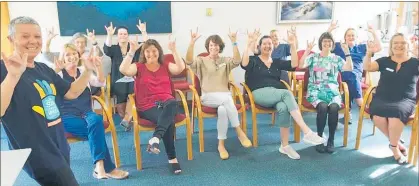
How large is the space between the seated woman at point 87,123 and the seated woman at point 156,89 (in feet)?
1.18

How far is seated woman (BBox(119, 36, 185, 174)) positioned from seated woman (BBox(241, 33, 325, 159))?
736 millimetres

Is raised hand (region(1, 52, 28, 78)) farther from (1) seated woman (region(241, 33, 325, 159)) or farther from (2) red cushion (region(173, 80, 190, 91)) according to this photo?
(2) red cushion (region(173, 80, 190, 91))

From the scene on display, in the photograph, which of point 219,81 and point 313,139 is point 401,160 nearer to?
point 313,139

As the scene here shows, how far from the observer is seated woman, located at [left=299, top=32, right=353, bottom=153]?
292 centimetres

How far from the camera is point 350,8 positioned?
4.81 meters

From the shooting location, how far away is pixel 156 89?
2.76 meters

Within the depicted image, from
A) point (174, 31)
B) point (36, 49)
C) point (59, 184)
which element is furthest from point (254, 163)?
point (174, 31)

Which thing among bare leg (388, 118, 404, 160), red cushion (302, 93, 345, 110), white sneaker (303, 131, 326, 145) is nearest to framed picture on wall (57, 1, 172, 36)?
red cushion (302, 93, 345, 110)

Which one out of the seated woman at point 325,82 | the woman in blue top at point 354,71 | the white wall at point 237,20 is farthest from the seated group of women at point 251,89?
the white wall at point 237,20

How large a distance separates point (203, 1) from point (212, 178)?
2607 millimetres

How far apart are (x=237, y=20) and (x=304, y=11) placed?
1.02 metres

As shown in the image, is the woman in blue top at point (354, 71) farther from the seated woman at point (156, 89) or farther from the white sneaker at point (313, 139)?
the seated woman at point (156, 89)

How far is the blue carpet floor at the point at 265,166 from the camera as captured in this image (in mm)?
2406

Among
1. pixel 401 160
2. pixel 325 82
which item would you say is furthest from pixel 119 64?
pixel 401 160
